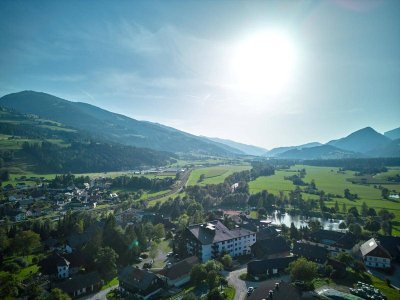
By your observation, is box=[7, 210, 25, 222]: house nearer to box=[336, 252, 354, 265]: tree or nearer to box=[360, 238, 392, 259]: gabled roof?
box=[336, 252, 354, 265]: tree

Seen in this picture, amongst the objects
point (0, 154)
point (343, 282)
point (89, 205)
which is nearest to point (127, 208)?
point (89, 205)

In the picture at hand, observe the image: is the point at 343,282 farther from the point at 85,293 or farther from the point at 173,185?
the point at 173,185

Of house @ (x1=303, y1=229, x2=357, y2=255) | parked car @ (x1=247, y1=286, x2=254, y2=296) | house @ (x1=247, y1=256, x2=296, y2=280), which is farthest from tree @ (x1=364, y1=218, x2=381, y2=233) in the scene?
parked car @ (x1=247, y1=286, x2=254, y2=296)

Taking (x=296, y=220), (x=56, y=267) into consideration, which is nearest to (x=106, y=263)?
(x=56, y=267)

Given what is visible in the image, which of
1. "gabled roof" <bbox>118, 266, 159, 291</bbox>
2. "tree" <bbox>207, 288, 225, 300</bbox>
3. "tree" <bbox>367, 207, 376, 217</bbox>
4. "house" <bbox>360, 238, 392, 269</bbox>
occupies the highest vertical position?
"tree" <bbox>367, 207, 376, 217</bbox>

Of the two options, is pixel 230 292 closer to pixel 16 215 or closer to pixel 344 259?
pixel 344 259

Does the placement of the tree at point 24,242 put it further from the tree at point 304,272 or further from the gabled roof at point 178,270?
the tree at point 304,272
